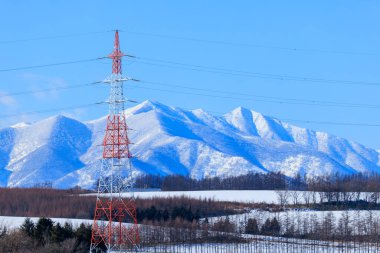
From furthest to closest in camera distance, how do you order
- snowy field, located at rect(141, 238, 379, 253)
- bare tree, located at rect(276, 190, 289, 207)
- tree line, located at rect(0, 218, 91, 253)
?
bare tree, located at rect(276, 190, 289, 207) < snowy field, located at rect(141, 238, 379, 253) < tree line, located at rect(0, 218, 91, 253)

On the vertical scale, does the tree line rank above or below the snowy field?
above

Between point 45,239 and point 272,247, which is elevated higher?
point 45,239

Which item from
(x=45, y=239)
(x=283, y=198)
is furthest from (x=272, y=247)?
(x=283, y=198)

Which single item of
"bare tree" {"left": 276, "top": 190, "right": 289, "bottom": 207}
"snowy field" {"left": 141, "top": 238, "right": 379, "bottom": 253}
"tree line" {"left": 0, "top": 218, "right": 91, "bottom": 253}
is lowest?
"snowy field" {"left": 141, "top": 238, "right": 379, "bottom": 253}

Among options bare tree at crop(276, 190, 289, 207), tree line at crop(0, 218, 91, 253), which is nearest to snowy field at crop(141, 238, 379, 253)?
tree line at crop(0, 218, 91, 253)

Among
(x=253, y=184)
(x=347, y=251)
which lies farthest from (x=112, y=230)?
(x=253, y=184)

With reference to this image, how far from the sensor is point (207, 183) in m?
186

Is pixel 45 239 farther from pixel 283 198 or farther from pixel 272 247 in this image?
Result: pixel 283 198

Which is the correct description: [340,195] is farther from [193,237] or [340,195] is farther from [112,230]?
[112,230]

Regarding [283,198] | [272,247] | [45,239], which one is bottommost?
[272,247]

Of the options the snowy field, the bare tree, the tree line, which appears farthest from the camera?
the bare tree

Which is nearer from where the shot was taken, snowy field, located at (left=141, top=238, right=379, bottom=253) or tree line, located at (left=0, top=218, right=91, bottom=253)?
tree line, located at (left=0, top=218, right=91, bottom=253)

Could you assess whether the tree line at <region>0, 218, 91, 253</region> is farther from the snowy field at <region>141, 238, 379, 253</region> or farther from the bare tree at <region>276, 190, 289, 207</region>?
the bare tree at <region>276, 190, 289, 207</region>

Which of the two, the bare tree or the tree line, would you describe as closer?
the tree line
